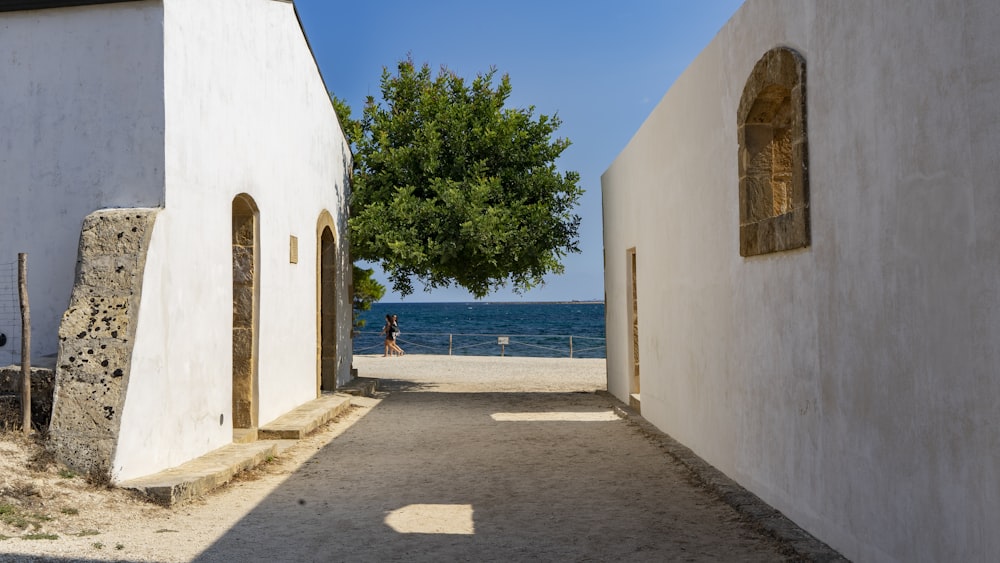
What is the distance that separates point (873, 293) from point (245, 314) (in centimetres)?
680

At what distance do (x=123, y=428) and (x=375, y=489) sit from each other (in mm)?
1906

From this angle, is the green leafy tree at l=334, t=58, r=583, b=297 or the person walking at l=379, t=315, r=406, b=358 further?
the person walking at l=379, t=315, r=406, b=358

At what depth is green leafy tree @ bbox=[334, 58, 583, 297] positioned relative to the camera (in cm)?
1391

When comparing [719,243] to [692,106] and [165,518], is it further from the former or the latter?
[165,518]

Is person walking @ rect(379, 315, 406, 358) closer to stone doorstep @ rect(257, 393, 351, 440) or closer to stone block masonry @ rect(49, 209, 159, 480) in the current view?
stone doorstep @ rect(257, 393, 351, 440)

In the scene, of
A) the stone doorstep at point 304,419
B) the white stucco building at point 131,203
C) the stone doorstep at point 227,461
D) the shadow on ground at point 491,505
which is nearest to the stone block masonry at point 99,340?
the white stucco building at point 131,203

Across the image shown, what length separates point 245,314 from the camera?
9.41 m

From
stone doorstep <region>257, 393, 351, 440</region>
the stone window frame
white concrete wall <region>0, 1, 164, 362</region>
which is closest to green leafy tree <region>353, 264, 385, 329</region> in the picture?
stone doorstep <region>257, 393, 351, 440</region>

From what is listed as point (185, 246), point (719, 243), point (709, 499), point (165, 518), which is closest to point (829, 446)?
point (709, 499)

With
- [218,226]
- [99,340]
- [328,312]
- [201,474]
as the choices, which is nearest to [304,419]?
[218,226]

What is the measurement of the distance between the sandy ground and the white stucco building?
0.61 metres

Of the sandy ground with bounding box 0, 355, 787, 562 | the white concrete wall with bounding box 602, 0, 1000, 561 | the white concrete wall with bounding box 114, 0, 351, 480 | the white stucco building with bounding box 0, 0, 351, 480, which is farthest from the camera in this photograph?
the white concrete wall with bounding box 114, 0, 351, 480

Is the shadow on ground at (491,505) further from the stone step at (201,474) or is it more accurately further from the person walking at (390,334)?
the person walking at (390,334)

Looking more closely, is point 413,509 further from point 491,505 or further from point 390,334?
point 390,334
